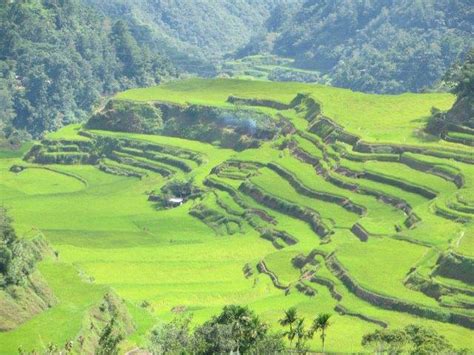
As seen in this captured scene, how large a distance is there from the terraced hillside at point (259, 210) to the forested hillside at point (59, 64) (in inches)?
1296

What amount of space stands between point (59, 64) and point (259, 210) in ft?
275

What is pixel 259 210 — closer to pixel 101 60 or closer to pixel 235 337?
pixel 235 337

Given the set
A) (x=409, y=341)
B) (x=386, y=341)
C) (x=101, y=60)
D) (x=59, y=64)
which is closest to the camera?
(x=409, y=341)

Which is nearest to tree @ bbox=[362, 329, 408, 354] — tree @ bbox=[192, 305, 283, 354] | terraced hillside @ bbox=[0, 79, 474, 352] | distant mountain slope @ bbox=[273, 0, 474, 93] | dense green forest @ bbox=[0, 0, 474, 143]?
terraced hillside @ bbox=[0, 79, 474, 352]

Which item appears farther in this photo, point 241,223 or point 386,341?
point 241,223

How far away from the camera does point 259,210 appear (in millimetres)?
76438

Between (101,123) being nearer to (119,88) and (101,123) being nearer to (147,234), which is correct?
(147,234)

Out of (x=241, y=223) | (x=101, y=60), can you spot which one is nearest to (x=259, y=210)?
(x=241, y=223)

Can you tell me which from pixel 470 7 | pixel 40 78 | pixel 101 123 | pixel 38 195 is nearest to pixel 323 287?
pixel 38 195

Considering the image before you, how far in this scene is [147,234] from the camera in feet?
251

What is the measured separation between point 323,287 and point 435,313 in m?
8.16

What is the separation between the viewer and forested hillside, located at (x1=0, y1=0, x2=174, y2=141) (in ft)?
479

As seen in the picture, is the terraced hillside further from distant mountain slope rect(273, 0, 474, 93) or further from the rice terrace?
distant mountain slope rect(273, 0, 474, 93)

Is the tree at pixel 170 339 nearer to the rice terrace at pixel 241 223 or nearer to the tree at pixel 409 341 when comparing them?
the rice terrace at pixel 241 223
